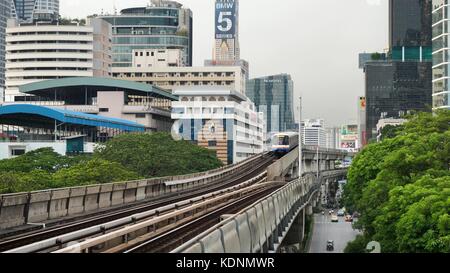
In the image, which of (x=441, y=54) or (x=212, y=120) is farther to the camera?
(x=212, y=120)

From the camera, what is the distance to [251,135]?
171 m

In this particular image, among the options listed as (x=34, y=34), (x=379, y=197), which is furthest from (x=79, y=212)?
(x=34, y=34)

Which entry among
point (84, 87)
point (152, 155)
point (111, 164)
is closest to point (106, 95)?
point (84, 87)

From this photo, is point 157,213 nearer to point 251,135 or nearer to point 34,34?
point 251,135

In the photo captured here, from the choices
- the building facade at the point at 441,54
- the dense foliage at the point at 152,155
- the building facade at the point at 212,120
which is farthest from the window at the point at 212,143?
the building facade at the point at 441,54

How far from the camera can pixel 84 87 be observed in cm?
14675

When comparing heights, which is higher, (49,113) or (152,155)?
(49,113)

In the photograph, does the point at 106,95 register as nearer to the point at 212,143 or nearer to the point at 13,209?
the point at 212,143

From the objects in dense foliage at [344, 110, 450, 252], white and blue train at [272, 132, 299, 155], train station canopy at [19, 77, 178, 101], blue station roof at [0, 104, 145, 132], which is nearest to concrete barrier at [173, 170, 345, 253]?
dense foliage at [344, 110, 450, 252]

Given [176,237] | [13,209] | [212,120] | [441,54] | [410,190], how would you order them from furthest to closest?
[212,120]
[441,54]
[410,190]
[13,209]
[176,237]

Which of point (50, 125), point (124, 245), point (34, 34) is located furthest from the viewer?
point (34, 34)

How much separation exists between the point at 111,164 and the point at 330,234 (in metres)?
48.1

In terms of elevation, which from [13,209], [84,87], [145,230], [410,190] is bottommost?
[145,230]
